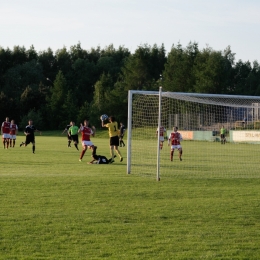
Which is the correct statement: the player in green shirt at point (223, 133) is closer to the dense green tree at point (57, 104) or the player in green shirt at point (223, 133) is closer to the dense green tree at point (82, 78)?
the dense green tree at point (57, 104)

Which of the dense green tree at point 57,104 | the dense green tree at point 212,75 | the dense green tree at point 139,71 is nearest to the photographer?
the dense green tree at point 212,75

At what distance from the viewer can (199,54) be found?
80.9 meters

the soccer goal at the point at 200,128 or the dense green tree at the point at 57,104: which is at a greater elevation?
the dense green tree at the point at 57,104

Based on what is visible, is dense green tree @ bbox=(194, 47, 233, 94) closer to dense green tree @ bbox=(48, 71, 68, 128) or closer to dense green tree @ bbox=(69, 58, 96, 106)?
dense green tree @ bbox=(48, 71, 68, 128)

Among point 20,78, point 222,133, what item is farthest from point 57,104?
point 222,133

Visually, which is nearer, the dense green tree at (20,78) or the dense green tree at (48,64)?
the dense green tree at (20,78)

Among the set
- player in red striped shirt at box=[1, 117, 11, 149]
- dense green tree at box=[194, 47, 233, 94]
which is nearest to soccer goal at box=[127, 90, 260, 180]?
player in red striped shirt at box=[1, 117, 11, 149]

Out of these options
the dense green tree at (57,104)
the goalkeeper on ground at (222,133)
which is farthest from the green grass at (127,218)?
the dense green tree at (57,104)

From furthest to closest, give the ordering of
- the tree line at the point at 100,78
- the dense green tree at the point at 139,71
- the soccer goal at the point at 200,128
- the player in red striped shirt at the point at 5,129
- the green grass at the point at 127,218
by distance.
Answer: the dense green tree at the point at 139,71
the tree line at the point at 100,78
the player in red striped shirt at the point at 5,129
the soccer goal at the point at 200,128
the green grass at the point at 127,218

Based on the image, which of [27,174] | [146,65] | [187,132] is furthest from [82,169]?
[146,65]

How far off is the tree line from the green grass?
62.8 metres

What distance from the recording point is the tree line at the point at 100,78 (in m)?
79.2

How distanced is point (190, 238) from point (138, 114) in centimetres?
2034

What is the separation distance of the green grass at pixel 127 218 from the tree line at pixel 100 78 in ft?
206
